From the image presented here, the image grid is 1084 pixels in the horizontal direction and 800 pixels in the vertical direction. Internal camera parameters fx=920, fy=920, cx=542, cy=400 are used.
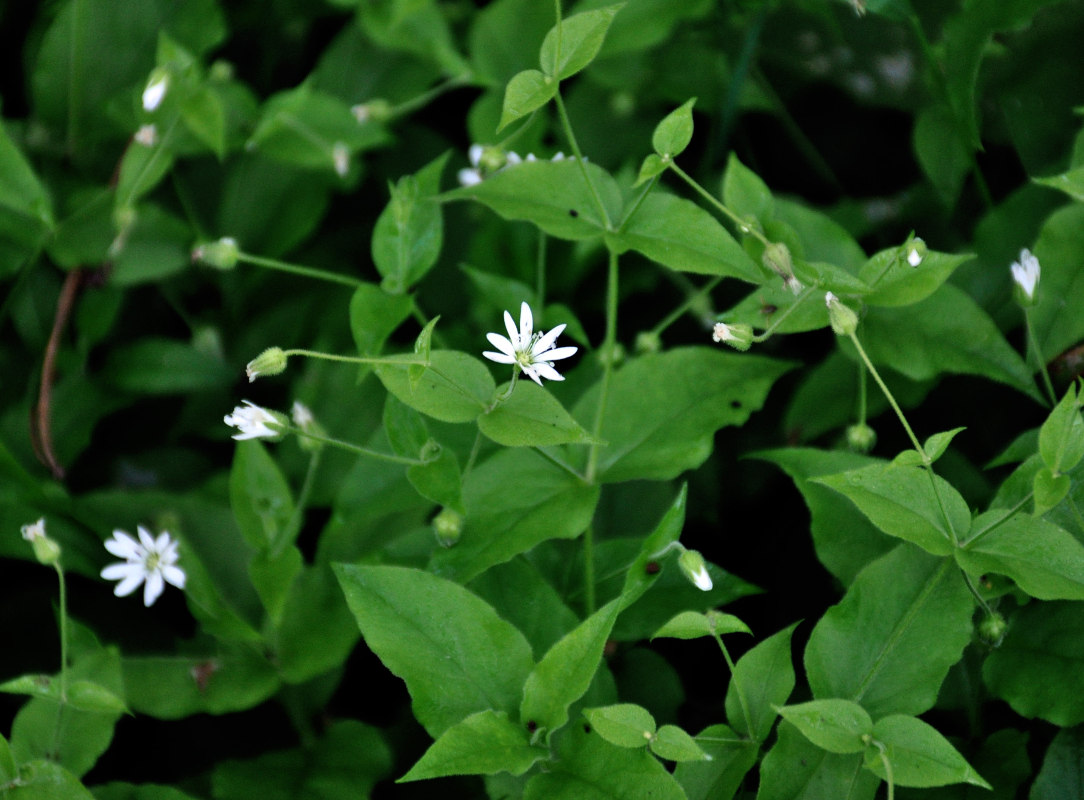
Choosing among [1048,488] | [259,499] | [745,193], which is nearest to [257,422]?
[259,499]

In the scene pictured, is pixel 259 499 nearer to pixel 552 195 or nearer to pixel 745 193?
pixel 552 195

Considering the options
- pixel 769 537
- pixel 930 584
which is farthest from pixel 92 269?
pixel 930 584

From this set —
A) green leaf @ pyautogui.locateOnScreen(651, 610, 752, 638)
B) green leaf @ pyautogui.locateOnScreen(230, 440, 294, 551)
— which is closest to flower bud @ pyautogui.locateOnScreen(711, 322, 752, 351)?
green leaf @ pyautogui.locateOnScreen(651, 610, 752, 638)

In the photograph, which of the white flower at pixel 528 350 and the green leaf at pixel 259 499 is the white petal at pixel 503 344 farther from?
→ the green leaf at pixel 259 499

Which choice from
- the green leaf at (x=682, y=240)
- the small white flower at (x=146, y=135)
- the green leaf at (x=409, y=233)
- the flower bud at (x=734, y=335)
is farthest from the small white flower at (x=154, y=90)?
the flower bud at (x=734, y=335)

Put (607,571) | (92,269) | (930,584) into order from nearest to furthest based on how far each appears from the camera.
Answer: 1. (930,584)
2. (607,571)
3. (92,269)

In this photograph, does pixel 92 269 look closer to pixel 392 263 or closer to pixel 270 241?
pixel 270 241

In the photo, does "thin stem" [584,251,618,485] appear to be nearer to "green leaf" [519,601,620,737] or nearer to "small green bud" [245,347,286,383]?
"green leaf" [519,601,620,737]
